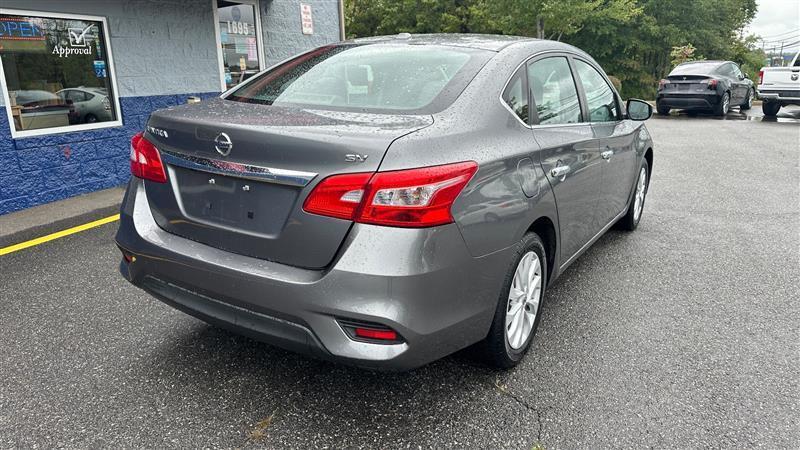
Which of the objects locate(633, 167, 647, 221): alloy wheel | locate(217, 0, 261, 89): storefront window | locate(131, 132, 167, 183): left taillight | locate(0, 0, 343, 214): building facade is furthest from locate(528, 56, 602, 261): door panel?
locate(217, 0, 261, 89): storefront window

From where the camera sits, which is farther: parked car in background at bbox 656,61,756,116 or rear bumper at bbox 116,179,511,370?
parked car in background at bbox 656,61,756,116

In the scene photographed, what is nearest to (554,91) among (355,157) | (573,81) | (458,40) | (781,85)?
(573,81)

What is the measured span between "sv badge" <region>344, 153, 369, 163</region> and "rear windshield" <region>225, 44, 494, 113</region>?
0.51 metres

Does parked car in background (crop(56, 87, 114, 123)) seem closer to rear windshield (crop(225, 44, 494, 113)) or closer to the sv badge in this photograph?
rear windshield (crop(225, 44, 494, 113))

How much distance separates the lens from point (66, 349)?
3.04m

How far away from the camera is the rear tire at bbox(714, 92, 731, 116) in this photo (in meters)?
16.2

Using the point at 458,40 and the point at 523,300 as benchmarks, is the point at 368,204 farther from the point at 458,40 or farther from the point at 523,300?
the point at 458,40

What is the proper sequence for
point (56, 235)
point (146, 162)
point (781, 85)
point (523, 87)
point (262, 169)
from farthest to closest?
point (781, 85), point (56, 235), point (523, 87), point (146, 162), point (262, 169)

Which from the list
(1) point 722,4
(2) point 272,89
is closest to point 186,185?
(2) point 272,89

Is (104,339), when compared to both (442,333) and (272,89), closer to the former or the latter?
(272,89)

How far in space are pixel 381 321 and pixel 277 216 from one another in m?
0.57

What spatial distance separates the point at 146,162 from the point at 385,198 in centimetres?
125

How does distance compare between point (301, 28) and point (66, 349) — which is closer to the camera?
point (66, 349)

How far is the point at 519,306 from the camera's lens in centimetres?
Result: 282
